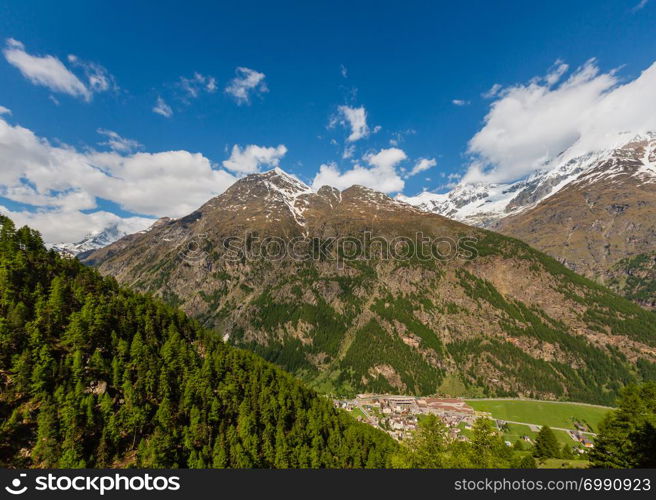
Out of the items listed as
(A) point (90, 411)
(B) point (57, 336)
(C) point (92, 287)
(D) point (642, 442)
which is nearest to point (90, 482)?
(A) point (90, 411)

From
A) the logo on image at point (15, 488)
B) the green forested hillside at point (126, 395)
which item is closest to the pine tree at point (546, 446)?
the green forested hillside at point (126, 395)

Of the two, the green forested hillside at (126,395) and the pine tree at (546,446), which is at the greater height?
the green forested hillside at (126,395)

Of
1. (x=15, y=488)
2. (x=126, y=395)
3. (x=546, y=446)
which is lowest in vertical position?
(x=546, y=446)

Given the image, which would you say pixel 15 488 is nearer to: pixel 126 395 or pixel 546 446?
pixel 126 395

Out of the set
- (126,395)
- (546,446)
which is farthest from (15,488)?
(546,446)

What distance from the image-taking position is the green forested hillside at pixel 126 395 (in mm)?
53250

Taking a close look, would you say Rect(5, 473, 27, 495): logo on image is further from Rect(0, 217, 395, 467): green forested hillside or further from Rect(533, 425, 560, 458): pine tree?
Rect(533, 425, 560, 458): pine tree

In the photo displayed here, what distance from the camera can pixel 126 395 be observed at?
61906 mm

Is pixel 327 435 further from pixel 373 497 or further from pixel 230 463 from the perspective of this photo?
pixel 373 497

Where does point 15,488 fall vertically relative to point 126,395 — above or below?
above

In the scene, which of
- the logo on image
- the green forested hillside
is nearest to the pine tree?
the green forested hillside

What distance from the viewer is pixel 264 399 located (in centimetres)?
8419

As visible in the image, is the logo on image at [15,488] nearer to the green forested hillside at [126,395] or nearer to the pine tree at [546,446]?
the green forested hillside at [126,395]

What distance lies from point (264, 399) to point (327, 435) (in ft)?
73.1
